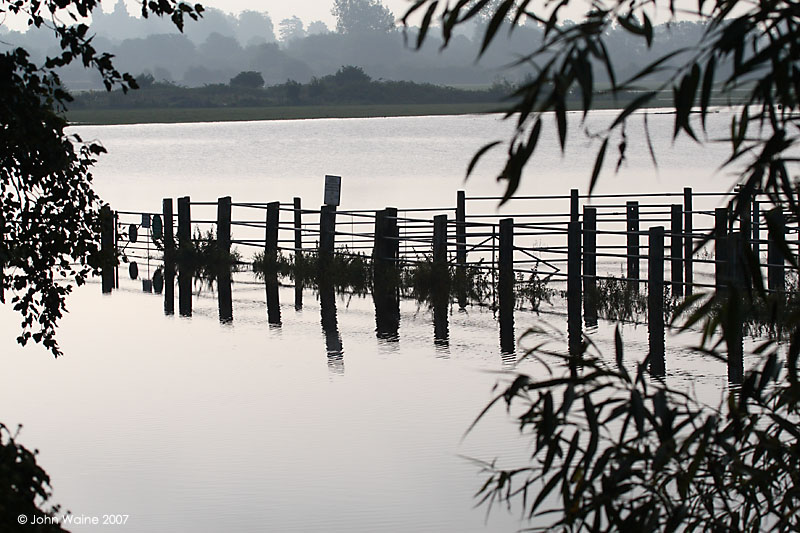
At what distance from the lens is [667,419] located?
4676 mm

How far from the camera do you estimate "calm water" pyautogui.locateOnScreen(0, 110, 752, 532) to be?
8.48 meters

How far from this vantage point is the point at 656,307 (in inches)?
469

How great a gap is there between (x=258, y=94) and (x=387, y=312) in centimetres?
11241

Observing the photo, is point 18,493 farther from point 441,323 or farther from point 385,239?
point 385,239

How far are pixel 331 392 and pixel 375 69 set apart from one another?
176 metres

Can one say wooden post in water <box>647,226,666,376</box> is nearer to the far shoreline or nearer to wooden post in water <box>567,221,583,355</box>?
wooden post in water <box>567,221,583,355</box>

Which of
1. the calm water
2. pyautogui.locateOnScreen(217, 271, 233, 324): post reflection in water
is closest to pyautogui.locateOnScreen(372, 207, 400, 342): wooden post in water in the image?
the calm water

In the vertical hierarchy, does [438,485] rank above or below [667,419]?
below

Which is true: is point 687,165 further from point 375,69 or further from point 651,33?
point 375,69

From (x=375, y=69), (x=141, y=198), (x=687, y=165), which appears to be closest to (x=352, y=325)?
(x=141, y=198)

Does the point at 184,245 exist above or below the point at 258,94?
below

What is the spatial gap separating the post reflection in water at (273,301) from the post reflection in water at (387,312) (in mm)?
1190

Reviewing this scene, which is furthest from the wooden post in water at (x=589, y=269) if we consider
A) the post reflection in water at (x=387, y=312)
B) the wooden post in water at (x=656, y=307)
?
the wooden post in water at (x=656, y=307)

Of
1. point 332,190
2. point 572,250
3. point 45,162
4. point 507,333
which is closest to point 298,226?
point 332,190
